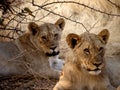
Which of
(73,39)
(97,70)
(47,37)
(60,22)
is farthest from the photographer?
(60,22)

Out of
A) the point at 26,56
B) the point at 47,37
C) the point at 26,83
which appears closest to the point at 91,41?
the point at 47,37

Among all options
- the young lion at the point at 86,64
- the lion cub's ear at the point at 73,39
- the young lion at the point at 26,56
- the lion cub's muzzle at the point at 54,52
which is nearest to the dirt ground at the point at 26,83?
the young lion at the point at 26,56

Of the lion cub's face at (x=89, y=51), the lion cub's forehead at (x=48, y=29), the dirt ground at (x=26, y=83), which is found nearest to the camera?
the lion cub's face at (x=89, y=51)

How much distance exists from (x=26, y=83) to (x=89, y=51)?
5.19 ft

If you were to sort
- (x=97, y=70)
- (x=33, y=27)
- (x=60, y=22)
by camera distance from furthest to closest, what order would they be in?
(x=60, y=22), (x=33, y=27), (x=97, y=70)

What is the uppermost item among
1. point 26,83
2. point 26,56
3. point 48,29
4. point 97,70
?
point 48,29

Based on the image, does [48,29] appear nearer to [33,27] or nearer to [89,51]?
[33,27]

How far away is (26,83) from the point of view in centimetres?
469

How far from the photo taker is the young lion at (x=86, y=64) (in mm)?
3217

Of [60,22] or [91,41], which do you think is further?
[60,22]

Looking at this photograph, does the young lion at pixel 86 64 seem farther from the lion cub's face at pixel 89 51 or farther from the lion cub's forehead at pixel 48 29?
the lion cub's forehead at pixel 48 29

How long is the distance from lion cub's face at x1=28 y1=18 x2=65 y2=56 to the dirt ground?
0.27 meters

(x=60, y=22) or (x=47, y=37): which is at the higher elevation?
(x=60, y=22)

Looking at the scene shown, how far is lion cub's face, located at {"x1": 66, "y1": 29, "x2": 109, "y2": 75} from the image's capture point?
3.21 meters
